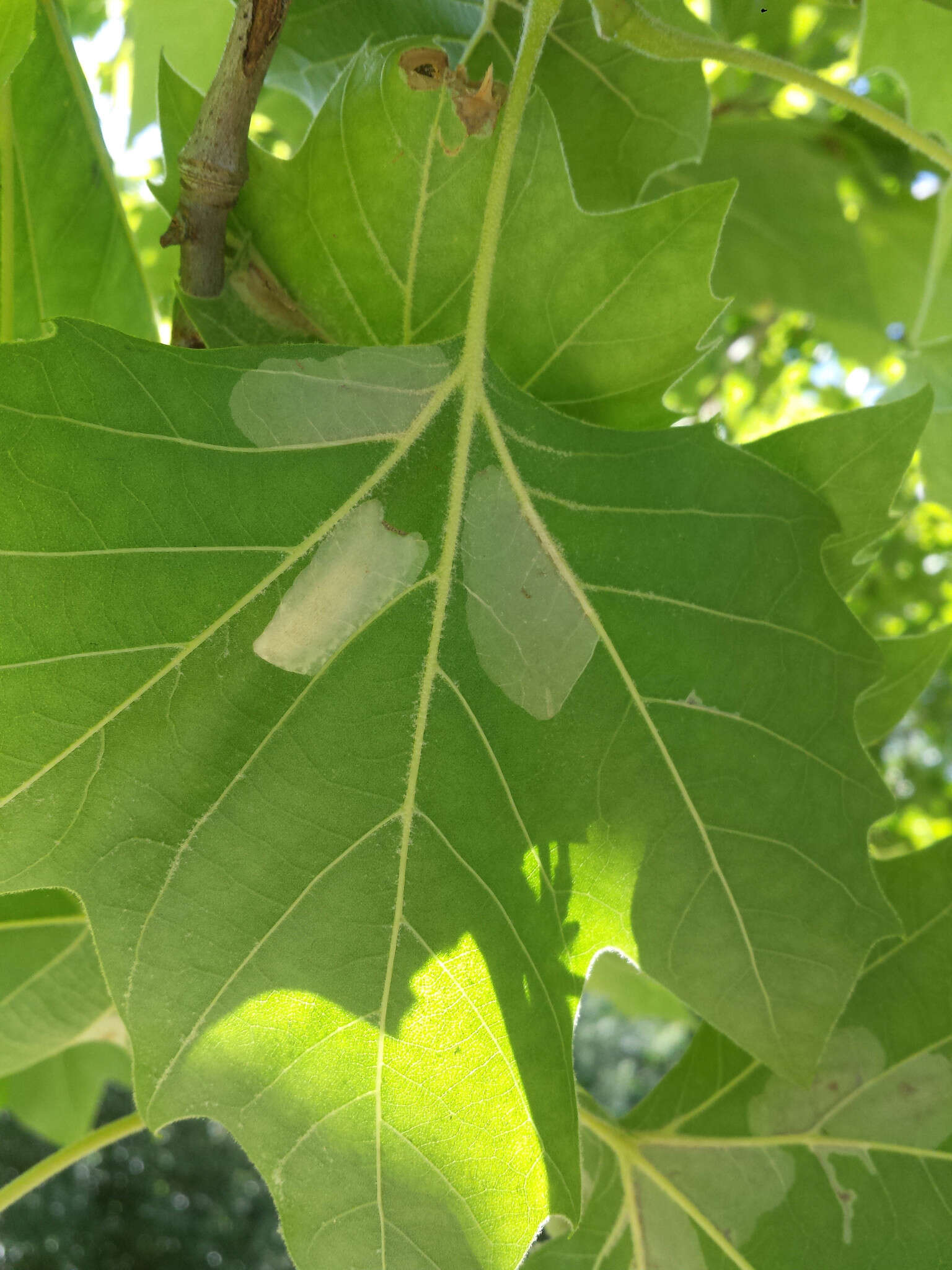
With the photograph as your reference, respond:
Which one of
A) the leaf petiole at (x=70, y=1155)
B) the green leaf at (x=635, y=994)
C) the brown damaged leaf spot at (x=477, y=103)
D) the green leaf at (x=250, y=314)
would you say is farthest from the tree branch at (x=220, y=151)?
the green leaf at (x=635, y=994)

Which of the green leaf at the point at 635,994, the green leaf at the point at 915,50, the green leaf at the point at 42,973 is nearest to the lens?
the green leaf at the point at 915,50

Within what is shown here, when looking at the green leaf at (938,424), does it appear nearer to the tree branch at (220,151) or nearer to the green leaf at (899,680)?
the green leaf at (899,680)

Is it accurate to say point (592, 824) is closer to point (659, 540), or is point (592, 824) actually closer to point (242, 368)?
point (659, 540)

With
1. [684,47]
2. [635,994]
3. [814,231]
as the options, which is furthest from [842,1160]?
[814,231]

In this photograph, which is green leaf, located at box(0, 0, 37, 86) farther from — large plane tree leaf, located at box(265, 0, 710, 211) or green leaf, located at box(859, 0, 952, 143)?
green leaf, located at box(859, 0, 952, 143)

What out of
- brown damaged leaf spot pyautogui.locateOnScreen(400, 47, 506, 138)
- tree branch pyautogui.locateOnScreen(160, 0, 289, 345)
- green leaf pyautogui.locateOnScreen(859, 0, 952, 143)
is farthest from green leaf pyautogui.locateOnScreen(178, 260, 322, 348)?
green leaf pyautogui.locateOnScreen(859, 0, 952, 143)

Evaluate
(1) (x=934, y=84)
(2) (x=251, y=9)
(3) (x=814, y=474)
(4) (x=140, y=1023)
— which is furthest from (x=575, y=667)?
(1) (x=934, y=84)
